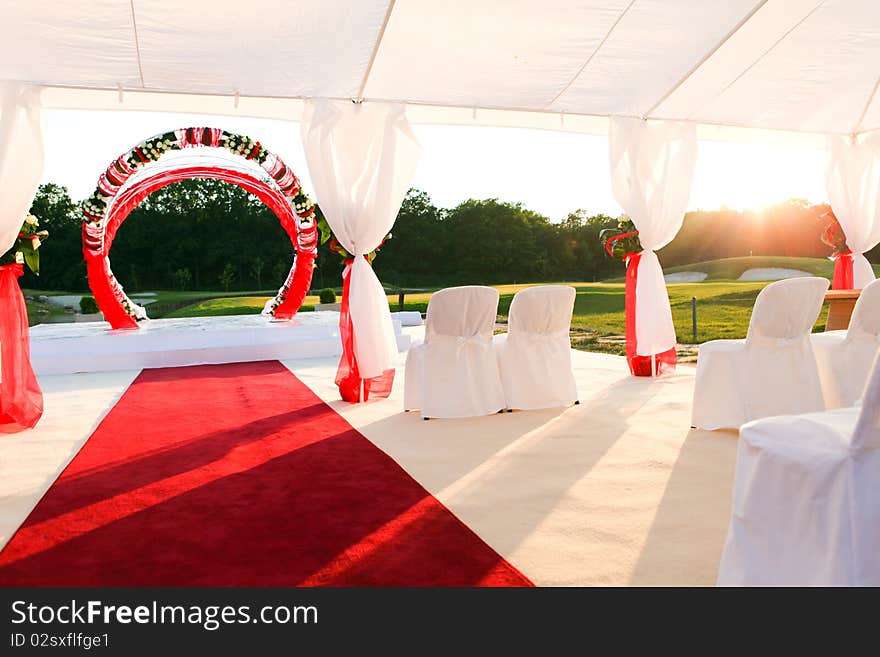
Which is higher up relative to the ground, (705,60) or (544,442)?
(705,60)

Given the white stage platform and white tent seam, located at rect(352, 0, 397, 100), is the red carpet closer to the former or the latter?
white tent seam, located at rect(352, 0, 397, 100)

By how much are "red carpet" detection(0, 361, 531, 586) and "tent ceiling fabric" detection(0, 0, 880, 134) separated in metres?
2.68

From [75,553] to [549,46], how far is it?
4.65m

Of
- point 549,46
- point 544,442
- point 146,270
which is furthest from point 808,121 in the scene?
point 146,270

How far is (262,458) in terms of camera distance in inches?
166

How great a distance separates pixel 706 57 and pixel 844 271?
362 cm

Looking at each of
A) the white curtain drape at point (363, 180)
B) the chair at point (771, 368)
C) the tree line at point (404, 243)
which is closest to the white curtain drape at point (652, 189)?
the white curtain drape at point (363, 180)

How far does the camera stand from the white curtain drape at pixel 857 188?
7.77 meters

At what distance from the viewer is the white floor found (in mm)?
2633

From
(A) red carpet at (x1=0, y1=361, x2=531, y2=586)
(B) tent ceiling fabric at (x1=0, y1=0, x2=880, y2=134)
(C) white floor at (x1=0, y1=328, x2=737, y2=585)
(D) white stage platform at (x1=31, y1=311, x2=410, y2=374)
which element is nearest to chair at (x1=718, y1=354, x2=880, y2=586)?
(C) white floor at (x1=0, y1=328, x2=737, y2=585)

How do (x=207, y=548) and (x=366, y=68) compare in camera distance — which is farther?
(x=366, y=68)

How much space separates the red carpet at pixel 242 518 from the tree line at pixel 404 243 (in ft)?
Result: 65.0

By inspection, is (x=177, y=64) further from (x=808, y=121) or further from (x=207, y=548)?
(x=808, y=121)

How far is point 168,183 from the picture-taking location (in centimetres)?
1054
